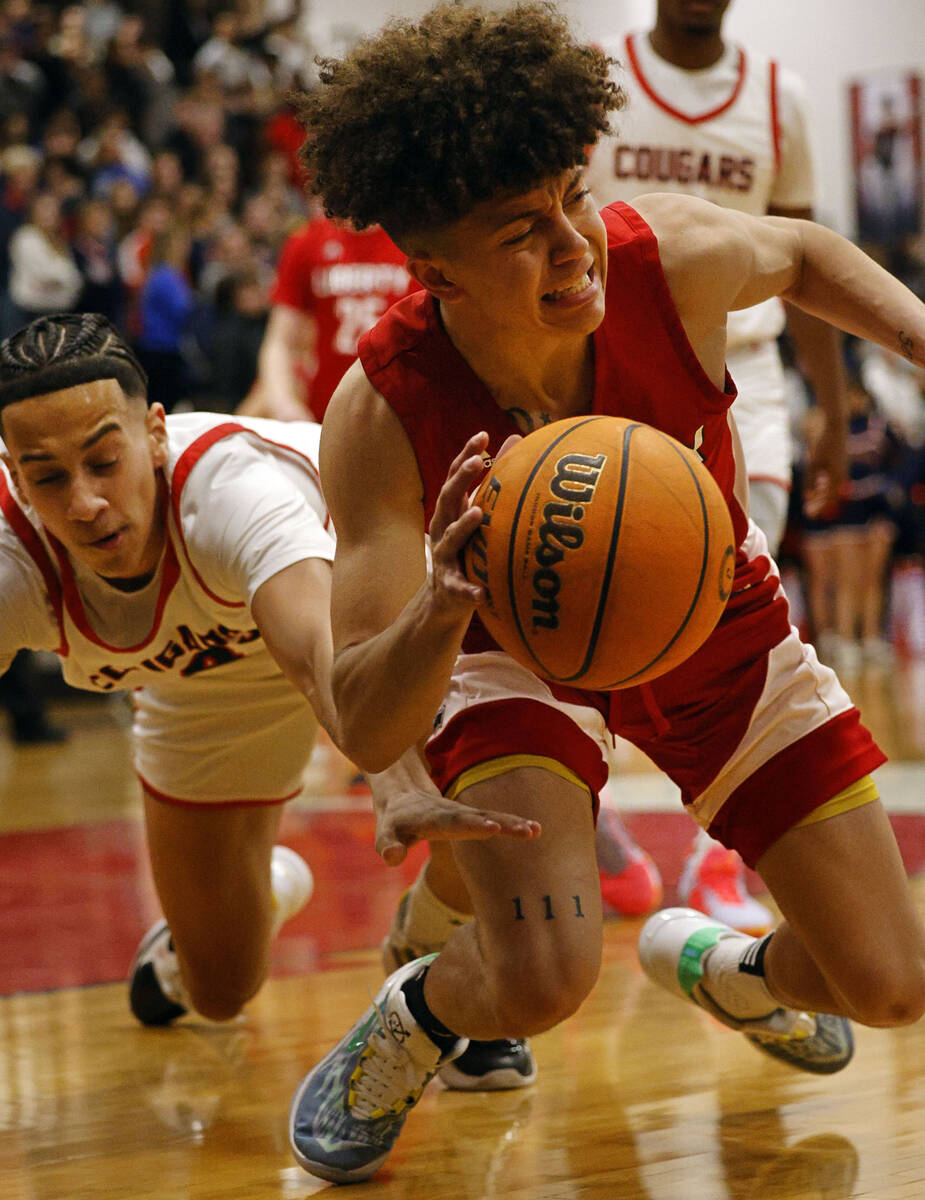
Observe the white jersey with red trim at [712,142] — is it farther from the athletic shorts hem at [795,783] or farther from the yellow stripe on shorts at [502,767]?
the yellow stripe on shorts at [502,767]

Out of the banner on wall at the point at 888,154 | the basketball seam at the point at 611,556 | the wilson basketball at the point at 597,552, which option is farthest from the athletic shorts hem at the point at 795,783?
the banner on wall at the point at 888,154

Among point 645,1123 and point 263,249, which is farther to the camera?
point 263,249

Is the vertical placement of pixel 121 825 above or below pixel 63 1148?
below

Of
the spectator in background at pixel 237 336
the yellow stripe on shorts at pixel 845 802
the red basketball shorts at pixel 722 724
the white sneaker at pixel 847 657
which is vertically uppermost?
the red basketball shorts at pixel 722 724

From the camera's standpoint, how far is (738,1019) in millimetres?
2795

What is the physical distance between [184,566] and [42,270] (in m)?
7.20

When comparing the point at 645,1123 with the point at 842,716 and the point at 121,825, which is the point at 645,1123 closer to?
Result: the point at 842,716

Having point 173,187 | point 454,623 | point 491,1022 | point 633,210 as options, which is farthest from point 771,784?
point 173,187

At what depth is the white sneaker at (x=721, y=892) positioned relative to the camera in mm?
3943

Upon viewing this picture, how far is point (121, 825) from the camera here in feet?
19.5

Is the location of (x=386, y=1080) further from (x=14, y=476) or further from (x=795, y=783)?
(x=14, y=476)

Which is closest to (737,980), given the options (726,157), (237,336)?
(726,157)

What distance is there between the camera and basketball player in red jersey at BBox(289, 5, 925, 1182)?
2.12 m

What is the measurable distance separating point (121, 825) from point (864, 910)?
4.03m
